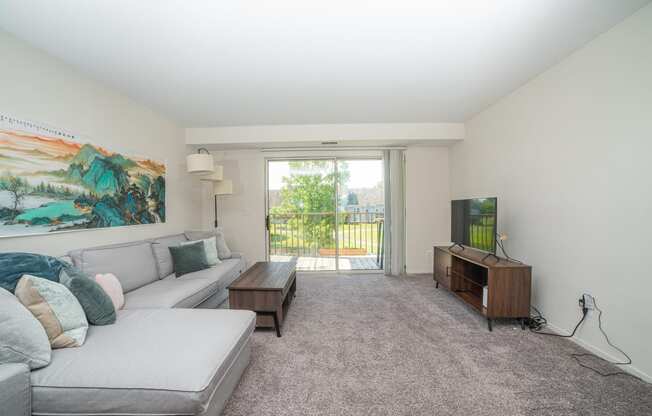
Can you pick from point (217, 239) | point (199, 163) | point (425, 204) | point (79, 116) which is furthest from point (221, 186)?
point (425, 204)

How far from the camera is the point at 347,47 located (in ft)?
6.16

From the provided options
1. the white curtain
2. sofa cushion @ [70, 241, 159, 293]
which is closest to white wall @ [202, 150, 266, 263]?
sofa cushion @ [70, 241, 159, 293]

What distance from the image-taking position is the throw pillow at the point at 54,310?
4.04 ft

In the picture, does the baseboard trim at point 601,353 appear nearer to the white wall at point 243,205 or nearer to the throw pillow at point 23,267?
the white wall at point 243,205

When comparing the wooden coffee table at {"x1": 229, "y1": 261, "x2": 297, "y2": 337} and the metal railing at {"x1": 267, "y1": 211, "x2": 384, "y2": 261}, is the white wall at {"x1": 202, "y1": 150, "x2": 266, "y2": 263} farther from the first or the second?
the wooden coffee table at {"x1": 229, "y1": 261, "x2": 297, "y2": 337}

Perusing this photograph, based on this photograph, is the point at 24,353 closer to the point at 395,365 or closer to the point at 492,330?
the point at 395,365

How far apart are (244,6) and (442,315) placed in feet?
10.3

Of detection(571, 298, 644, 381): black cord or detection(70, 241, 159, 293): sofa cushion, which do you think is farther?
detection(70, 241, 159, 293): sofa cushion

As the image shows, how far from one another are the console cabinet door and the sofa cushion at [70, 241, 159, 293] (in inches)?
133

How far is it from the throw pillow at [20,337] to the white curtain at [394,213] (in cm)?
379

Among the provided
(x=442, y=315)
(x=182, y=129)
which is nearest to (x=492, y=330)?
(x=442, y=315)

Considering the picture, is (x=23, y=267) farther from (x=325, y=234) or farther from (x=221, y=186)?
(x=325, y=234)

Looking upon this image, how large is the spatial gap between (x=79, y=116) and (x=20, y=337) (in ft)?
6.51

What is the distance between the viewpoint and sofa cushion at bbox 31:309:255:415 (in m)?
1.05
